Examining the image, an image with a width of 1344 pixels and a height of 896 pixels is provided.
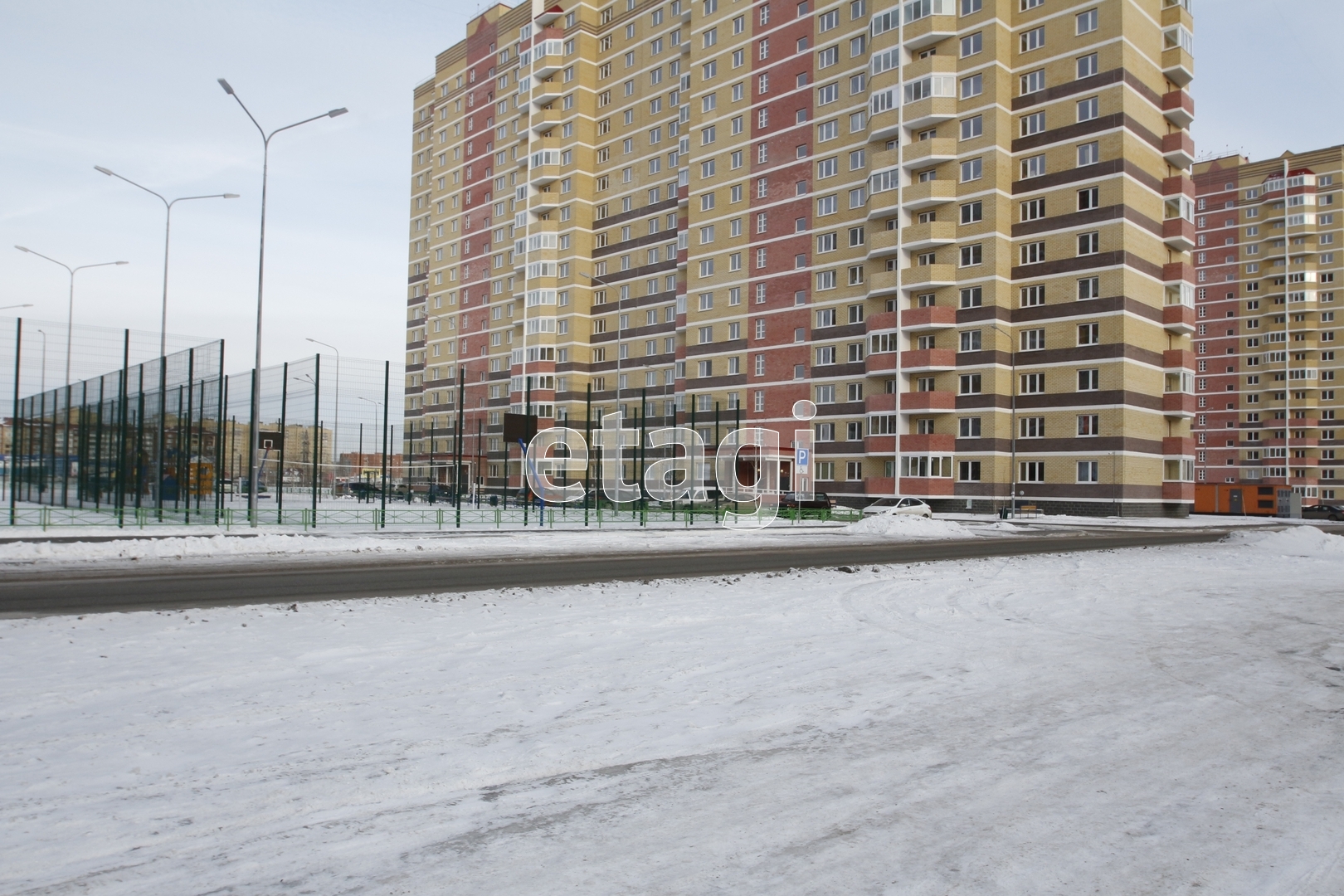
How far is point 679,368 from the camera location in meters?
78.2

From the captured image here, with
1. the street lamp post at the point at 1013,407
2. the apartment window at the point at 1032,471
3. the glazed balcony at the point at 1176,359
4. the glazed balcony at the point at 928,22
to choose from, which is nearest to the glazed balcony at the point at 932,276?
the street lamp post at the point at 1013,407

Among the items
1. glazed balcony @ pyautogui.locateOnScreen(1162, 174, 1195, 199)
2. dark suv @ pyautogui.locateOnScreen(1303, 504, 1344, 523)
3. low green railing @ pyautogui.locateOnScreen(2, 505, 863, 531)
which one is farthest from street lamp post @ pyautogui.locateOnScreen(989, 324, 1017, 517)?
dark suv @ pyautogui.locateOnScreen(1303, 504, 1344, 523)

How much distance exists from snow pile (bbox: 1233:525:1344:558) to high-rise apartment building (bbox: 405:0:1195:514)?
21.6 meters

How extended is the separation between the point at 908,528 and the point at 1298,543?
12991 mm

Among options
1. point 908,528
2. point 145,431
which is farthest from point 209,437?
point 908,528

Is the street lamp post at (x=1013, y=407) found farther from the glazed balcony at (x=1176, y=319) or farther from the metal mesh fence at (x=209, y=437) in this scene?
the metal mesh fence at (x=209, y=437)

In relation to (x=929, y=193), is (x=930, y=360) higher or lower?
lower

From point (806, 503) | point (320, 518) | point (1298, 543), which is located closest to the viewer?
point (1298, 543)

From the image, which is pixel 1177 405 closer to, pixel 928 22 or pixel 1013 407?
pixel 1013 407

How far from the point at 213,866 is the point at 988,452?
56.1 meters

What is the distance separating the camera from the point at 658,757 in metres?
5.19

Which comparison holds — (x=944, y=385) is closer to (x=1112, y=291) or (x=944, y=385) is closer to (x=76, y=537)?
(x=1112, y=291)

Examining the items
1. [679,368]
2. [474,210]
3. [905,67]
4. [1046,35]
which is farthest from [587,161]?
[1046,35]

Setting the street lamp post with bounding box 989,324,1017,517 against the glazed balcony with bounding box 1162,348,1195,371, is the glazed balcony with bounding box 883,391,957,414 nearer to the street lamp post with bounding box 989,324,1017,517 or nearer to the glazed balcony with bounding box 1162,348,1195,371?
the street lamp post with bounding box 989,324,1017,517
